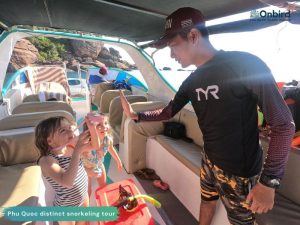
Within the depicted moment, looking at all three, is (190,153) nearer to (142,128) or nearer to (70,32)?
(142,128)

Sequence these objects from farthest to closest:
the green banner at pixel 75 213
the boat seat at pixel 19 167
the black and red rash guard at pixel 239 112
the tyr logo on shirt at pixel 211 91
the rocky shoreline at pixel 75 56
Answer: the rocky shoreline at pixel 75 56, the boat seat at pixel 19 167, the tyr logo on shirt at pixel 211 91, the black and red rash guard at pixel 239 112, the green banner at pixel 75 213

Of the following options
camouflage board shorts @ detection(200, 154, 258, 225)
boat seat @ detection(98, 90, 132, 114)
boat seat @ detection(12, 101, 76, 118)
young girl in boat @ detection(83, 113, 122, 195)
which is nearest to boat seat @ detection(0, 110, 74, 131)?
boat seat @ detection(12, 101, 76, 118)

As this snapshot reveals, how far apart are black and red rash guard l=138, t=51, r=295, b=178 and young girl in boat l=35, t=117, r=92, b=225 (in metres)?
0.81

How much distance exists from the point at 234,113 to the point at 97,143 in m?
0.94

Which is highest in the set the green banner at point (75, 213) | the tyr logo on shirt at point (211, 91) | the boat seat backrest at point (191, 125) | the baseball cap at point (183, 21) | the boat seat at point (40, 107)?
the baseball cap at point (183, 21)

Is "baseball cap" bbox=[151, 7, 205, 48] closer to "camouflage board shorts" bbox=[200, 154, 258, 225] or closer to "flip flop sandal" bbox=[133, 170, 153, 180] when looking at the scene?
"camouflage board shorts" bbox=[200, 154, 258, 225]

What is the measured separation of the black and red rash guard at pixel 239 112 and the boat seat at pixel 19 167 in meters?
1.56

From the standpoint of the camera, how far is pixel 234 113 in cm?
A: 123

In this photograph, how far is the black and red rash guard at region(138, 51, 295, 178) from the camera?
3.34 ft

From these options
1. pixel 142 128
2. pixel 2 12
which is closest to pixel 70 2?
pixel 2 12

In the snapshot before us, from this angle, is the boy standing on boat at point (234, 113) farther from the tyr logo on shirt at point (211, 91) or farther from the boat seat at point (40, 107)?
the boat seat at point (40, 107)

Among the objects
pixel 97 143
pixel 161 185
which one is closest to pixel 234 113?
pixel 97 143

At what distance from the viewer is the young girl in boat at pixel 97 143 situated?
4.80 ft

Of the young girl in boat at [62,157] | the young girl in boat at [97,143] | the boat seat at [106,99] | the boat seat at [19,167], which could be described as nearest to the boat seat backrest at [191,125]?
the young girl in boat at [97,143]
